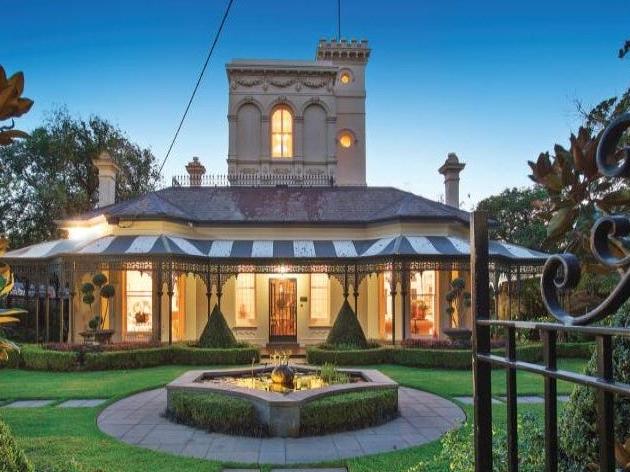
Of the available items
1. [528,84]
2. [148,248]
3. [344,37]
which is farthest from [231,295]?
[344,37]

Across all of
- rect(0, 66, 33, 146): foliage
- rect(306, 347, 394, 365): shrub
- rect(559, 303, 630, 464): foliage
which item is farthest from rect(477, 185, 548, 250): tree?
rect(0, 66, 33, 146): foliage

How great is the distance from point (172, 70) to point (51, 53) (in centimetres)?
486

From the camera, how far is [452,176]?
948 inches

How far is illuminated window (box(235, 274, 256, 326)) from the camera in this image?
21141 mm

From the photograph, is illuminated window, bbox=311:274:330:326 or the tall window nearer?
illuminated window, bbox=311:274:330:326

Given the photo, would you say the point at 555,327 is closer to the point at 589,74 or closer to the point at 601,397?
the point at 601,397

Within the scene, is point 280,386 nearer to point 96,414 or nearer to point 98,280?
point 96,414

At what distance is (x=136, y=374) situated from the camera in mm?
14398

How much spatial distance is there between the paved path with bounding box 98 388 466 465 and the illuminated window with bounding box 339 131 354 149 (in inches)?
885

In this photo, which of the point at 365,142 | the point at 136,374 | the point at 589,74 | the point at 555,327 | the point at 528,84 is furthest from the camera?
the point at 365,142

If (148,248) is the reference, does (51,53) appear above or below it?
above

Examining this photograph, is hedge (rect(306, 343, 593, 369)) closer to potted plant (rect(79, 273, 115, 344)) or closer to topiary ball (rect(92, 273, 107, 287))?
potted plant (rect(79, 273, 115, 344))

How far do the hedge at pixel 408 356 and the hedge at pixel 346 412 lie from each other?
20.9 feet

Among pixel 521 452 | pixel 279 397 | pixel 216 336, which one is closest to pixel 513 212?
pixel 216 336
